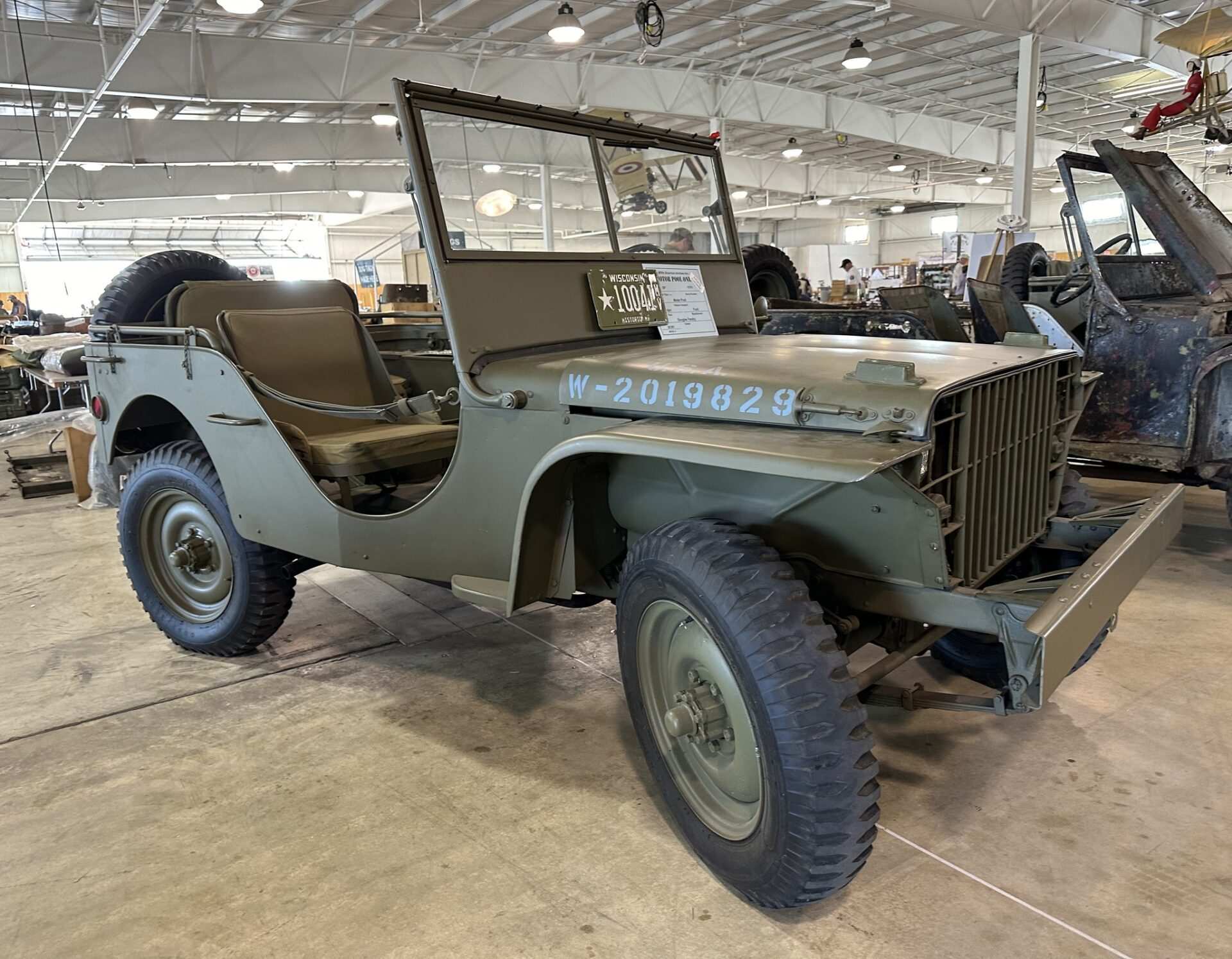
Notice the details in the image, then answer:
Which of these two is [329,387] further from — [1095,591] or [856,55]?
[856,55]

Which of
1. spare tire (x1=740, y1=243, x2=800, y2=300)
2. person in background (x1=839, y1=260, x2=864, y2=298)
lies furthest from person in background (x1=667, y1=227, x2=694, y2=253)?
person in background (x1=839, y1=260, x2=864, y2=298)

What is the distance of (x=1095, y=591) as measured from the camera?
1953 millimetres

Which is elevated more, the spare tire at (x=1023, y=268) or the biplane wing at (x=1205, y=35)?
the biplane wing at (x=1205, y=35)

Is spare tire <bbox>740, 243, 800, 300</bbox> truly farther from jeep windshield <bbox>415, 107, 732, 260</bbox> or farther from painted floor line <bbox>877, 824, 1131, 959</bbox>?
painted floor line <bbox>877, 824, 1131, 959</bbox>

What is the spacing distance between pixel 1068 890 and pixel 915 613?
0.75m

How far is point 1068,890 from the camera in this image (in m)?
2.15

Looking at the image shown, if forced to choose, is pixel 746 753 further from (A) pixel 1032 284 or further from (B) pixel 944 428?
(A) pixel 1032 284

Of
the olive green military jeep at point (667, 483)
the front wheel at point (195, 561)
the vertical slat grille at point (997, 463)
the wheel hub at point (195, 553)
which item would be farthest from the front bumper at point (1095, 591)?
the wheel hub at point (195, 553)

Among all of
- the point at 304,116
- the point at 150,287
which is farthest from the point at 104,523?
the point at 304,116

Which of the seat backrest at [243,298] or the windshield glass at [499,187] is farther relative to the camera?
the seat backrest at [243,298]

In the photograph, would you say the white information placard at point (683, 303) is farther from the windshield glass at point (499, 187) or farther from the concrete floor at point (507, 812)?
the concrete floor at point (507, 812)

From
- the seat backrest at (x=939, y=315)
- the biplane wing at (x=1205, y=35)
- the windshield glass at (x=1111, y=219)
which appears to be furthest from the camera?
the biplane wing at (x=1205, y=35)

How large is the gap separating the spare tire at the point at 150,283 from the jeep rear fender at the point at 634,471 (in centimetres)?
237

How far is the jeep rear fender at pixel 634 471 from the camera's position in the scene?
1805 mm
